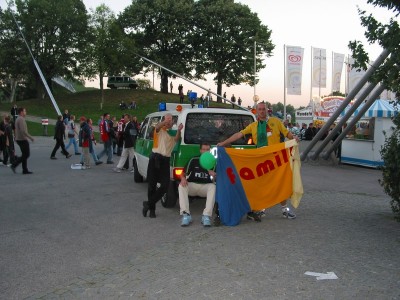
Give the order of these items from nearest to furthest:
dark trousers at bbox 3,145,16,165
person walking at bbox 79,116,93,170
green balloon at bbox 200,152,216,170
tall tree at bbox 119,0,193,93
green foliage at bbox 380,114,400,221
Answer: green foliage at bbox 380,114,400,221 → green balloon at bbox 200,152,216,170 → person walking at bbox 79,116,93,170 → dark trousers at bbox 3,145,16,165 → tall tree at bbox 119,0,193,93

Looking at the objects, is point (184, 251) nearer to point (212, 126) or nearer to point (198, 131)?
point (198, 131)

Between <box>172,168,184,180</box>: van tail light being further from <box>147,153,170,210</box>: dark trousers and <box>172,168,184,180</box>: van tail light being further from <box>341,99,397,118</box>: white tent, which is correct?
<box>341,99,397,118</box>: white tent

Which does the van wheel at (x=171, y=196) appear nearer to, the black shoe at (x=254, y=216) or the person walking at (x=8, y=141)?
the black shoe at (x=254, y=216)

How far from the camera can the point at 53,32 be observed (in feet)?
176

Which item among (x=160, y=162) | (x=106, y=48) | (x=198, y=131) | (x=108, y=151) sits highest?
(x=106, y=48)

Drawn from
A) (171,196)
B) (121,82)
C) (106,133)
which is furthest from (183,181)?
(121,82)

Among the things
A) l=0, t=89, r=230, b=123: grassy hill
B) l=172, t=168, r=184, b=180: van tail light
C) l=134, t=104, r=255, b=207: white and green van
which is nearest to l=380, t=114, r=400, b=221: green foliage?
l=134, t=104, r=255, b=207: white and green van

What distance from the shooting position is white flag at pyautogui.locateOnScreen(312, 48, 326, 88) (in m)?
34.6

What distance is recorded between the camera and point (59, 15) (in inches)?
2069

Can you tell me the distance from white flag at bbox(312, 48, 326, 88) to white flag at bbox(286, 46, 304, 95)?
2.91 meters

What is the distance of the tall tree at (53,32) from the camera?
2044 inches

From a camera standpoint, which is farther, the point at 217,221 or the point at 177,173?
the point at 177,173

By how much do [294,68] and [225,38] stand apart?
964 inches

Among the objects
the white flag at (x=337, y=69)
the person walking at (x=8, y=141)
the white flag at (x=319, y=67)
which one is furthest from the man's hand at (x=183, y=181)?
the white flag at (x=337, y=69)
